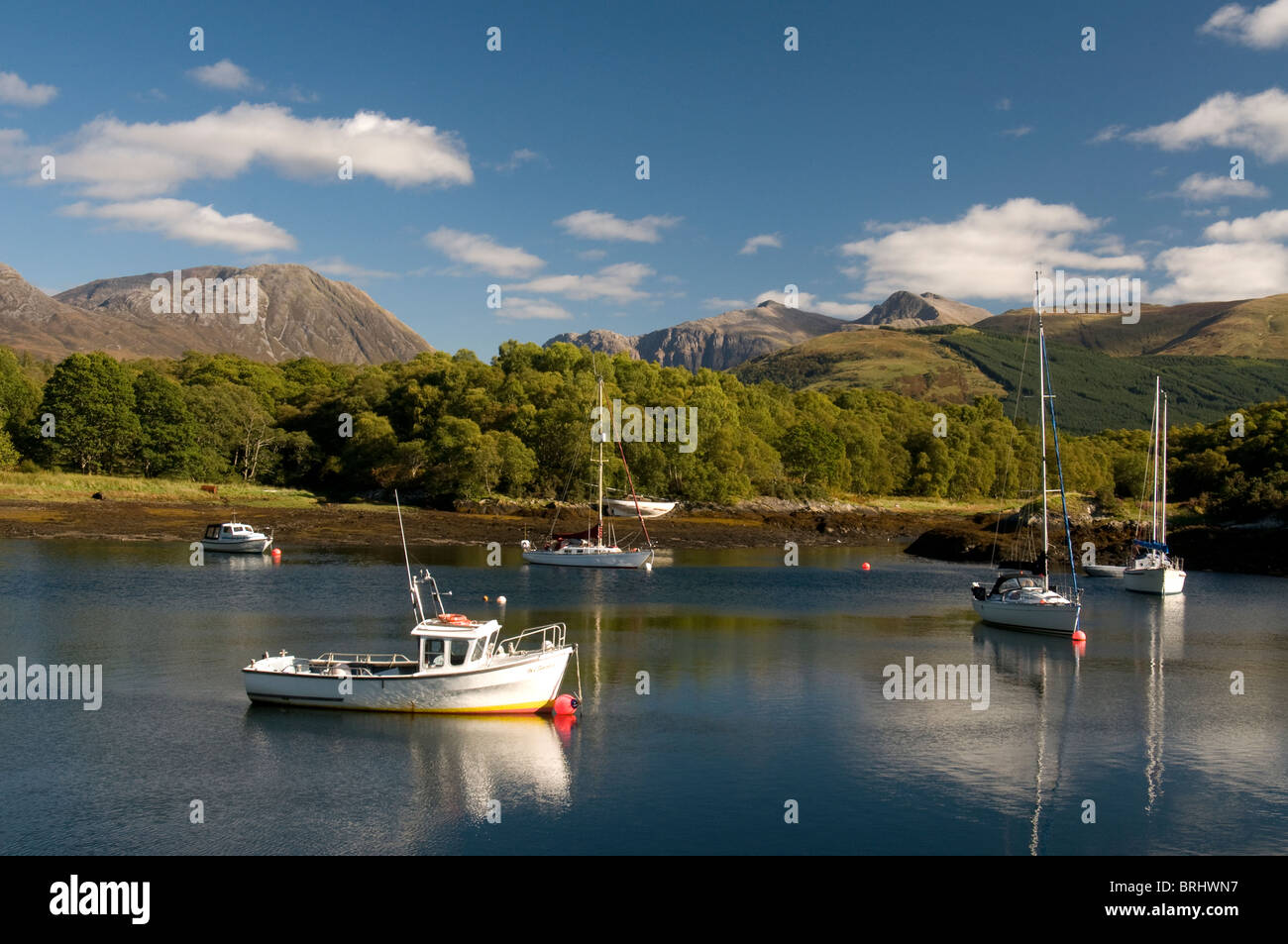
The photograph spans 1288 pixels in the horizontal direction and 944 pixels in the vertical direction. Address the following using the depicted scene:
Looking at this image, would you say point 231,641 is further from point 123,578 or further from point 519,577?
point 519,577

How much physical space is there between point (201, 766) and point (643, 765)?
34.2 ft

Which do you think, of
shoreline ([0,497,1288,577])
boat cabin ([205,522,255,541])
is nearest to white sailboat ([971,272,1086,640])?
shoreline ([0,497,1288,577])

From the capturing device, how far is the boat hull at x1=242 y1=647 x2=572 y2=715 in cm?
2719

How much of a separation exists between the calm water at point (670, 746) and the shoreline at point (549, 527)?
3306cm

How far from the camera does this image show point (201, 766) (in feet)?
75.4

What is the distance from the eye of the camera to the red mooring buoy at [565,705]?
91.9 feet

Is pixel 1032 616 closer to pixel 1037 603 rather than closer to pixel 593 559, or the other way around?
pixel 1037 603

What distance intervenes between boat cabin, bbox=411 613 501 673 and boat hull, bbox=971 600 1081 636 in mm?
26521

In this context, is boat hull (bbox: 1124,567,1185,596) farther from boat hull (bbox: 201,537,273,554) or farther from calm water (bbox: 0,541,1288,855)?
boat hull (bbox: 201,537,273,554)

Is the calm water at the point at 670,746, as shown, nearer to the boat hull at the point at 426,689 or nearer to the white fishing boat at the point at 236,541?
the boat hull at the point at 426,689

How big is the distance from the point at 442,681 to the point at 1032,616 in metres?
28.2

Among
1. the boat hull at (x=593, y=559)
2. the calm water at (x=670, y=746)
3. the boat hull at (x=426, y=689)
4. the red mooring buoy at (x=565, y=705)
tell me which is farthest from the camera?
the boat hull at (x=593, y=559)

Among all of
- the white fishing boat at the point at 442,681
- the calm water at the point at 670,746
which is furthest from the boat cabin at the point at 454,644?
the calm water at the point at 670,746
